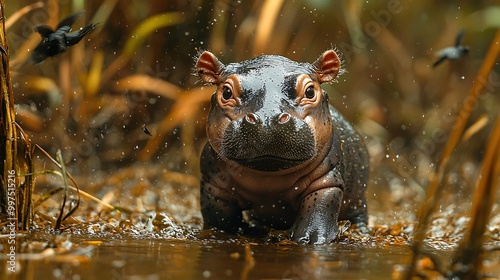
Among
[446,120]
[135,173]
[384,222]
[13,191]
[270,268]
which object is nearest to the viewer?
[270,268]

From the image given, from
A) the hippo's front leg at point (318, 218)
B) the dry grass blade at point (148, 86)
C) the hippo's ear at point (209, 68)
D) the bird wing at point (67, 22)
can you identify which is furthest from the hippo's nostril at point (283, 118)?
the dry grass blade at point (148, 86)

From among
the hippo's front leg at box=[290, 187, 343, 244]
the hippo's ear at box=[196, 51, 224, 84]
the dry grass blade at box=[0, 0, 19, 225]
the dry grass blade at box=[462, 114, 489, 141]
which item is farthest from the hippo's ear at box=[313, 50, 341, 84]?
the dry grass blade at box=[0, 0, 19, 225]

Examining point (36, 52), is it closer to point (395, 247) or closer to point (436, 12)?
point (395, 247)

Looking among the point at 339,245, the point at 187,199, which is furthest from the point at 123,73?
the point at 339,245

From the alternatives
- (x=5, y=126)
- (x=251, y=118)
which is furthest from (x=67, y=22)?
(x=251, y=118)

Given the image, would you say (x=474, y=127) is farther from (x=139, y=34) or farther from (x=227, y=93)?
(x=139, y=34)

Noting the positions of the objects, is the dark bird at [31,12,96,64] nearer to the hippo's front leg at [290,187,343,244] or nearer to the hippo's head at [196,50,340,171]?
the hippo's head at [196,50,340,171]
